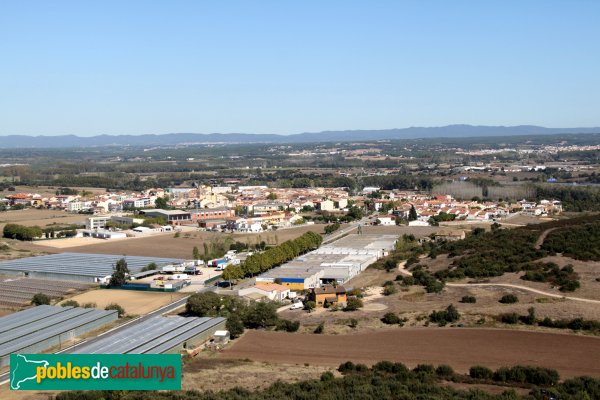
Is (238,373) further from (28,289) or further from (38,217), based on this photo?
(38,217)

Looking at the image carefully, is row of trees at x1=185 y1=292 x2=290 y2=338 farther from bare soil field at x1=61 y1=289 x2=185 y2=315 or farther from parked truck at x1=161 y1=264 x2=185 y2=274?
parked truck at x1=161 y1=264 x2=185 y2=274

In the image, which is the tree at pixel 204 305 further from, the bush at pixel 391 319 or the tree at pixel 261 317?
the bush at pixel 391 319

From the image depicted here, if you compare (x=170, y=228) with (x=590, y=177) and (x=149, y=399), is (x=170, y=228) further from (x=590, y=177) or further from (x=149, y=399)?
(x=590, y=177)

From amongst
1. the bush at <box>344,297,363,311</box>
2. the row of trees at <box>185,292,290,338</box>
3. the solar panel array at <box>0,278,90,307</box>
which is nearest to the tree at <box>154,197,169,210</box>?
the solar panel array at <box>0,278,90,307</box>

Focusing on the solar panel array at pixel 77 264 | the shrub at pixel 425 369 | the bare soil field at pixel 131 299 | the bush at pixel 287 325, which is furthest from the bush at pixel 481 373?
the solar panel array at pixel 77 264

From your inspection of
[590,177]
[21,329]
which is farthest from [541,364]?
[590,177]

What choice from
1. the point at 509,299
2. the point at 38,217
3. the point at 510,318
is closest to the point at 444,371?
the point at 510,318
